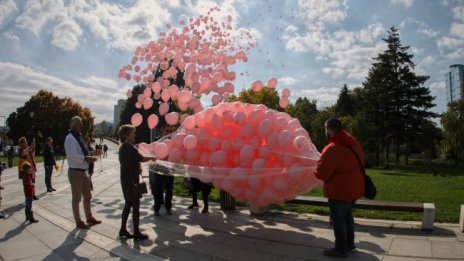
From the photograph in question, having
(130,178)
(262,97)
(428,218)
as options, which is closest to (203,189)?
(130,178)

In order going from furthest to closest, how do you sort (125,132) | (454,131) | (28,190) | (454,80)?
(454,80) → (454,131) → (28,190) → (125,132)

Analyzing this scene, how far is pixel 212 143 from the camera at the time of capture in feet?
21.5

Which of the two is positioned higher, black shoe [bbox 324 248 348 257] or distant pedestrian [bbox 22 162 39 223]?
distant pedestrian [bbox 22 162 39 223]

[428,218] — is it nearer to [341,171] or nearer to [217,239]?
[341,171]

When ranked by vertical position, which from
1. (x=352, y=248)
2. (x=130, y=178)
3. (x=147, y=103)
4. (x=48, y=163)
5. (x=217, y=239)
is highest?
(x=147, y=103)

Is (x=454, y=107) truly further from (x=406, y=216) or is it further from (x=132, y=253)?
(x=132, y=253)

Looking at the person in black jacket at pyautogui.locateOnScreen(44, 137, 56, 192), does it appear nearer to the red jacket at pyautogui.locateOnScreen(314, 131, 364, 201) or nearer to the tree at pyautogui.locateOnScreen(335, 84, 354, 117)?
the red jacket at pyautogui.locateOnScreen(314, 131, 364, 201)

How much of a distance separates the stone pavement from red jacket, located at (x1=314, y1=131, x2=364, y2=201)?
978 mm

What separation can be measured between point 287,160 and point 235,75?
394 centimetres

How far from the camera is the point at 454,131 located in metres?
45.2

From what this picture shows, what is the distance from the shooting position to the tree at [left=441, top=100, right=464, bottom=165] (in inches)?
1747

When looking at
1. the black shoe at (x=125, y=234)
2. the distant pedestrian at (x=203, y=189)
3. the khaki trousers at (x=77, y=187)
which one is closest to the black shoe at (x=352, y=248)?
the black shoe at (x=125, y=234)

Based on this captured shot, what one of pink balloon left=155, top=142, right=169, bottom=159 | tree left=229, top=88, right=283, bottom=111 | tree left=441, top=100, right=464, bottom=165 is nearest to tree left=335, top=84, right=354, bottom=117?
tree left=441, top=100, right=464, bottom=165

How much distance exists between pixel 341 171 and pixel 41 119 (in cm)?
6319
